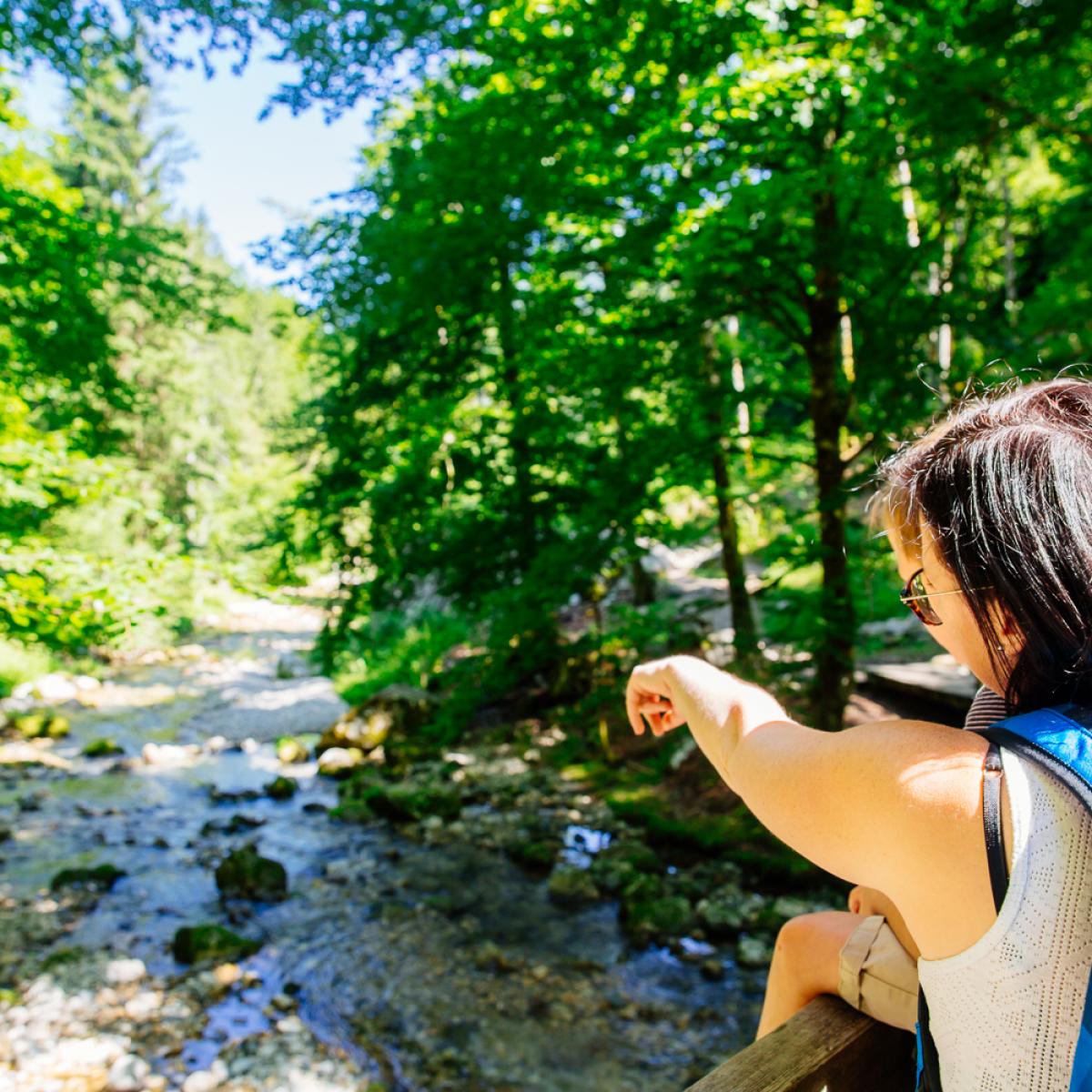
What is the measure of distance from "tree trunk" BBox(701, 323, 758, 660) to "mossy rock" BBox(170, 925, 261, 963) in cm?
420

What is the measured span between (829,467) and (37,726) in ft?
38.5

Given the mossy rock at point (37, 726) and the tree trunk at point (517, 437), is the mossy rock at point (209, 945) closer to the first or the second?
the tree trunk at point (517, 437)

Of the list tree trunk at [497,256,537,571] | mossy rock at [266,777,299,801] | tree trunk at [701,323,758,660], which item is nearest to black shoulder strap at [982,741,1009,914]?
tree trunk at [701,323,758,660]

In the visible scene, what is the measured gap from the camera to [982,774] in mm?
802

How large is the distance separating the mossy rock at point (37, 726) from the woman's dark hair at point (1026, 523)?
13.7 meters

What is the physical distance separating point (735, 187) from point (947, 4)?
4.46ft

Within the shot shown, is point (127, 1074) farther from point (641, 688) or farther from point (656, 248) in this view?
point (656, 248)

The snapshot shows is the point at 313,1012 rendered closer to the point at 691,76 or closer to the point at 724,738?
the point at 724,738

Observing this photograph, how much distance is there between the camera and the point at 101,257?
810 centimetres

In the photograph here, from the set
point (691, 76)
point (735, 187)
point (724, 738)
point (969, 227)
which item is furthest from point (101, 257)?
point (724, 738)

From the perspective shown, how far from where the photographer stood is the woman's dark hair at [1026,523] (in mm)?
864

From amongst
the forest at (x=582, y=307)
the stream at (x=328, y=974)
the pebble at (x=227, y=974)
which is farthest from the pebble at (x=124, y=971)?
the forest at (x=582, y=307)

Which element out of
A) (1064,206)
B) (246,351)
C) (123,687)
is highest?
(246,351)

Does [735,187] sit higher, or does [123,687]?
[735,187]
